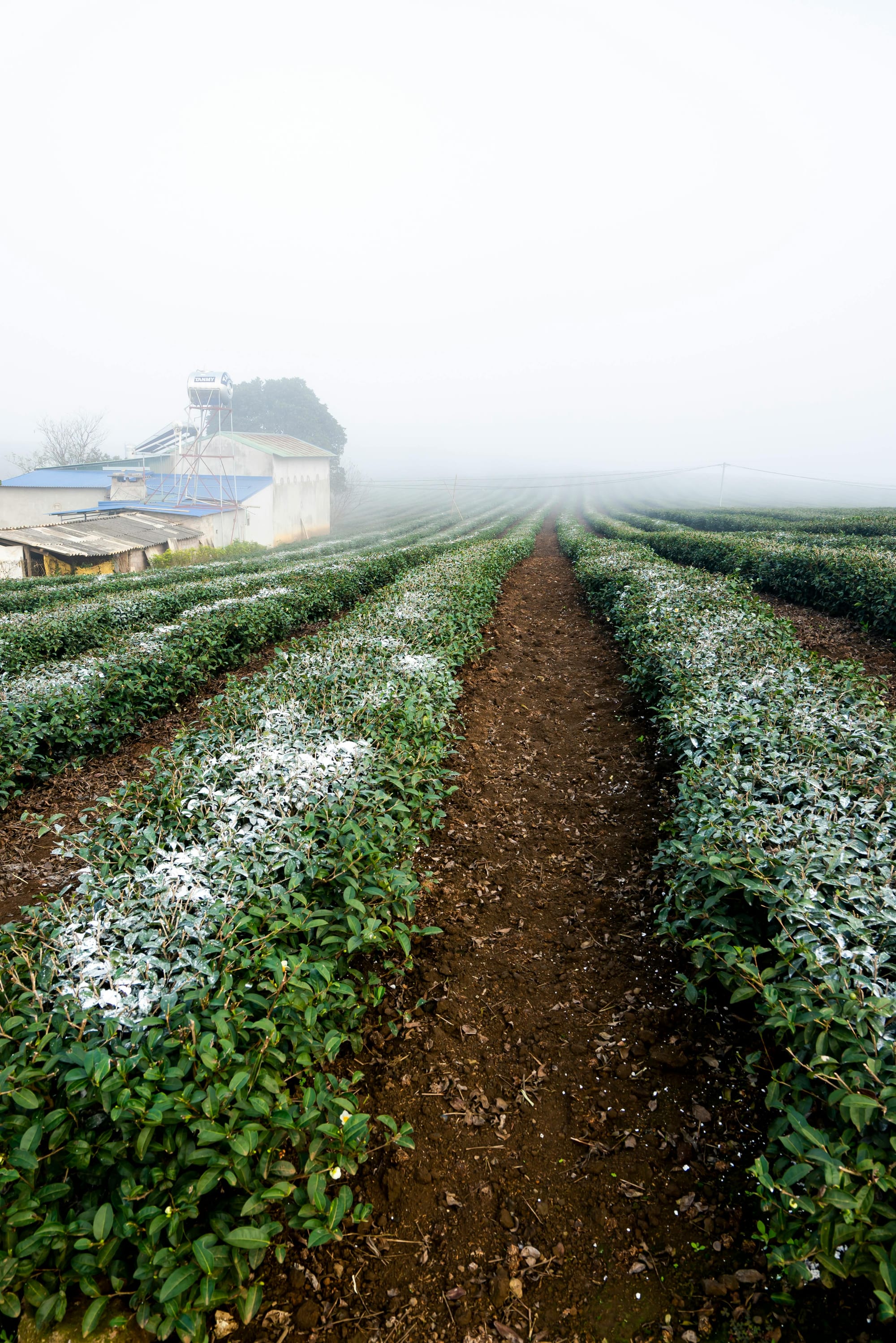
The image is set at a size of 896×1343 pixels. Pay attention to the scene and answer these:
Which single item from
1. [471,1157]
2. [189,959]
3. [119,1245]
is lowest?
[471,1157]

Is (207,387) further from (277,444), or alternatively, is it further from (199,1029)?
(199,1029)

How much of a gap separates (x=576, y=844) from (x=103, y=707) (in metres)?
5.87

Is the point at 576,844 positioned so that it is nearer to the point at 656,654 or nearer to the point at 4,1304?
the point at 656,654

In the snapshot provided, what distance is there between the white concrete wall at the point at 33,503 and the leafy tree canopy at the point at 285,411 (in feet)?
125

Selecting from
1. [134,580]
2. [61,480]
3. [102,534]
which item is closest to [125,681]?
[134,580]

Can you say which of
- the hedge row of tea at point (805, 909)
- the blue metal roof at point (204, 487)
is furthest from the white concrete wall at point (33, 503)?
the hedge row of tea at point (805, 909)

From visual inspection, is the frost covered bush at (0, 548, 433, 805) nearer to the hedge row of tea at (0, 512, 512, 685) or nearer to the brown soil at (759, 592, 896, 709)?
the hedge row of tea at (0, 512, 512, 685)

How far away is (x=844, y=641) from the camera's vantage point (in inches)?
398

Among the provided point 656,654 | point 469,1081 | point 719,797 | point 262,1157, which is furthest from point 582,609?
point 262,1157

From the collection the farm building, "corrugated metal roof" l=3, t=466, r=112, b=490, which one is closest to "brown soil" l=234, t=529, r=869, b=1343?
the farm building

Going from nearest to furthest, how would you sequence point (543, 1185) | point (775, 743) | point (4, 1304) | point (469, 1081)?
→ point (4, 1304)
point (543, 1185)
point (469, 1081)
point (775, 743)

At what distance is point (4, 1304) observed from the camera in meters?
1.63

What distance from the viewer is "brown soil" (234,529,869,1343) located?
2098 mm

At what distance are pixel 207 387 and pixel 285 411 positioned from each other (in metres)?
28.8
